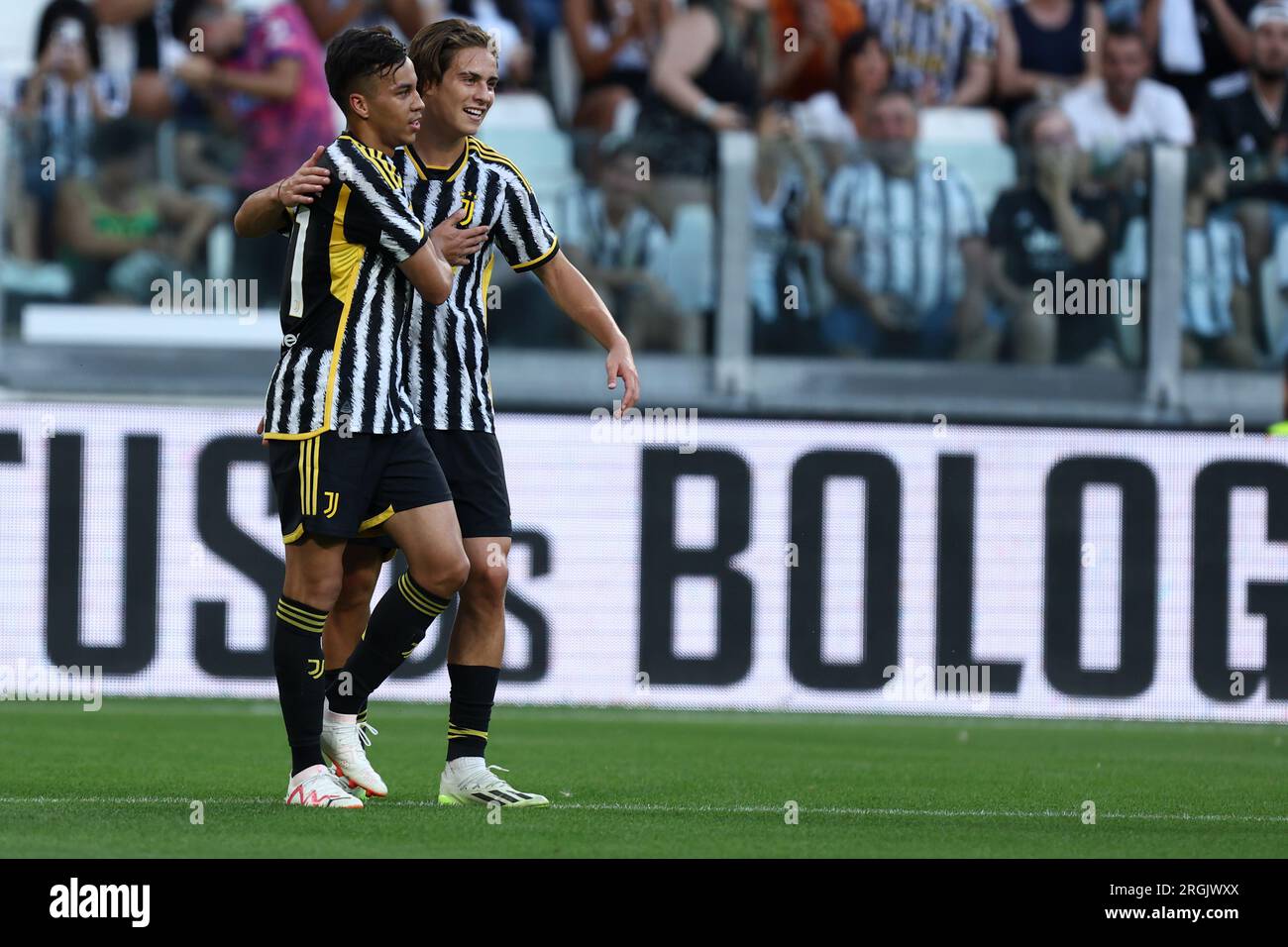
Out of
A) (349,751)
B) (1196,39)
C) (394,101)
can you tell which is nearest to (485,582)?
(349,751)

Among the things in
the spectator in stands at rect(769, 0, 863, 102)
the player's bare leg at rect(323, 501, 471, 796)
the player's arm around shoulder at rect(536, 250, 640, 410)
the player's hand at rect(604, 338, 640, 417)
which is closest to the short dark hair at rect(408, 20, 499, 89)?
the player's arm around shoulder at rect(536, 250, 640, 410)

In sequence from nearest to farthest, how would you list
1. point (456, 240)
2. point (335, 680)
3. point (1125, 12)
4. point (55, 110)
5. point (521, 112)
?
1. point (456, 240)
2. point (335, 680)
3. point (55, 110)
4. point (521, 112)
5. point (1125, 12)

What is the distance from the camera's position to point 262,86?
12000 mm

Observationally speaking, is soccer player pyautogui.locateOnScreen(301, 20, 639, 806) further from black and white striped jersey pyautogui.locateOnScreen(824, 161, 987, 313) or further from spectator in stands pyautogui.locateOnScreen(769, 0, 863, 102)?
spectator in stands pyautogui.locateOnScreen(769, 0, 863, 102)

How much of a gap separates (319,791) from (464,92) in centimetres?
186

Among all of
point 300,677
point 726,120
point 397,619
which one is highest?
point 726,120

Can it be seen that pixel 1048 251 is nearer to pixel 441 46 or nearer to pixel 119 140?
pixel 119 140

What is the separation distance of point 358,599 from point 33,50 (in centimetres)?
721

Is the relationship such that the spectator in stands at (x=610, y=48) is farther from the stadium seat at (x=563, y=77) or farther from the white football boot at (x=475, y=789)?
the white football boot at (x=475, y=789)

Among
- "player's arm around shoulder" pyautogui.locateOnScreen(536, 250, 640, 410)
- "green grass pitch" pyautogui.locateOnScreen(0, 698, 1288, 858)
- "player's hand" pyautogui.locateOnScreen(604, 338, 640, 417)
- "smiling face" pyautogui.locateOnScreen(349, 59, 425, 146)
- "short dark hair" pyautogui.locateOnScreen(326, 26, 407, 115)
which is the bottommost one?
"green grass pitch" pyautogui.locateOnScreen(0, 698, 1288, 858)

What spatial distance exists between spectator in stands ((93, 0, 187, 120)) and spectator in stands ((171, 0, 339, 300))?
0.11 meters

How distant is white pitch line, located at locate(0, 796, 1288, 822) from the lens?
598cm
